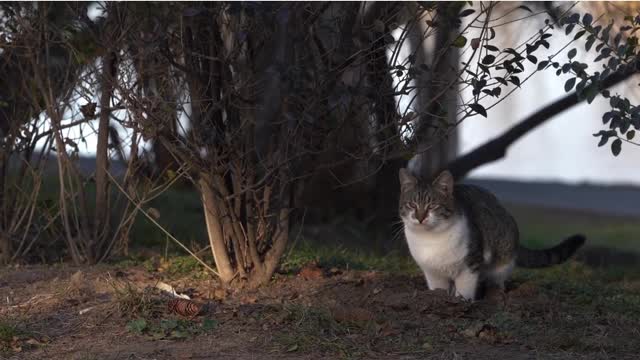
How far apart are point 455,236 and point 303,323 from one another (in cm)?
132

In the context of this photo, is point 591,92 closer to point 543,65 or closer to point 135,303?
point 543,65

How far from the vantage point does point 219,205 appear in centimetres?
635

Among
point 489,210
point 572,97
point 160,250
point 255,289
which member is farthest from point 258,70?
point 572,97

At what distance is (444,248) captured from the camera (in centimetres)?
620

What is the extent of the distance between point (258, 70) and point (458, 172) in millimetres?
4305

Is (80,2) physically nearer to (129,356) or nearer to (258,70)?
(258,70)

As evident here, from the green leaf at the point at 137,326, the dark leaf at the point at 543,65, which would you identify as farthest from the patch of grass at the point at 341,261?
the dark leaf at the point at 543,65

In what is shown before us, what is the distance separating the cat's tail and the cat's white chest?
3.05ft

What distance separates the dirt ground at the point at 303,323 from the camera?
510 cm

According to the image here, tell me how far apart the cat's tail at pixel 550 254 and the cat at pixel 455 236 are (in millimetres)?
325

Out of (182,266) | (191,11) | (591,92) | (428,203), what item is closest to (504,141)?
(428,203)

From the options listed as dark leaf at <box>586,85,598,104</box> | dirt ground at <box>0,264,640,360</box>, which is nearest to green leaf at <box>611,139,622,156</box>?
dark leaf at <box>586,85,598,104</box>

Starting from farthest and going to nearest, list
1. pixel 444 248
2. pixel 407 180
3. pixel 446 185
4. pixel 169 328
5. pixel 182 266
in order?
pixel 182 266 → pixel 407 180 → pixel 446 185 → pixel 444 248 → pixel 169 328

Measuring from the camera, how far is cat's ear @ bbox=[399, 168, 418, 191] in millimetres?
6516
